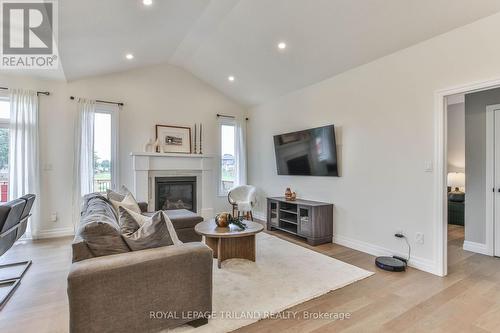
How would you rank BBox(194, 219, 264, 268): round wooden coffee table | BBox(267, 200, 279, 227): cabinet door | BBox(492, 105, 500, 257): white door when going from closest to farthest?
BBox(194, 219, 264, 268): round wooden coffee table → BBox(492, 105, 500, 257): white door → BBox(267, 200, 279, 227): cabinet door

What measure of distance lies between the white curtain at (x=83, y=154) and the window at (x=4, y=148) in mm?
931

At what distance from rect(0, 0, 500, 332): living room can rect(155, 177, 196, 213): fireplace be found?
3 cm

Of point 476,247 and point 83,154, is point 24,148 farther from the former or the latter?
point 476,247

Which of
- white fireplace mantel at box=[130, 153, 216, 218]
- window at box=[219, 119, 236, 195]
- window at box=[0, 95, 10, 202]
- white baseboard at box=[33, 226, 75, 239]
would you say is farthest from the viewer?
window at box=[219, 119, 236, 195]

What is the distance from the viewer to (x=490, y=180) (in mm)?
3588

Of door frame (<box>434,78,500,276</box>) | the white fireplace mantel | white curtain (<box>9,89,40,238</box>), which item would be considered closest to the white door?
door frame (<box>434,78,500,276</box>)

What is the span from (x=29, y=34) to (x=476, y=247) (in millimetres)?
6550

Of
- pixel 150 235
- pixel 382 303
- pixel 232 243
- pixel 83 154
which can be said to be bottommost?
pixel 382 303

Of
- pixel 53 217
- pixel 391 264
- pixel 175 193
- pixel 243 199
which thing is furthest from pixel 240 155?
pixel 391 264

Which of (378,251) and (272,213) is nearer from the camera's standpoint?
(378,251)

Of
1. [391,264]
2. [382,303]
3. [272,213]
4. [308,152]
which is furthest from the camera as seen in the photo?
[272,213]

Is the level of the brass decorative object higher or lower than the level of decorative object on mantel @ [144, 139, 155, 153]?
lower

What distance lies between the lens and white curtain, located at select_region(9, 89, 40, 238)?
4.11 m

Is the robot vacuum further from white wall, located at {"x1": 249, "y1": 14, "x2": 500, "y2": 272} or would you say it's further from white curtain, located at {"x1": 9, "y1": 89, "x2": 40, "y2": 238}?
white curtain, located at {"x1": 9, "y1": 89, "x2": 40, "y2": 238}
